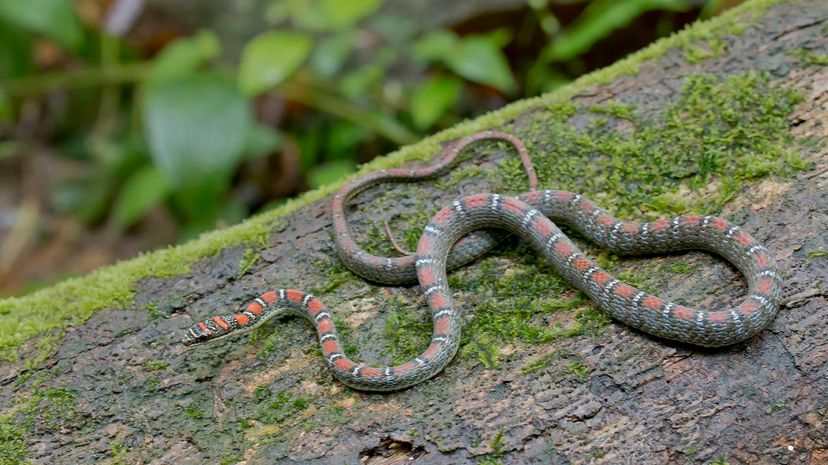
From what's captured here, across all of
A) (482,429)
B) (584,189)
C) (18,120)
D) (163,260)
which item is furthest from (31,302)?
(18,120)

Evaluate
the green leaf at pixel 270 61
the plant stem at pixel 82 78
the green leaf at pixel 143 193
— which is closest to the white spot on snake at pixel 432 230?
the green leaf at pixel 270 61

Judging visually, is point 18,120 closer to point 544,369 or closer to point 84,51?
point 84,51

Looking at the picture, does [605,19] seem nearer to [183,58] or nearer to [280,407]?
[183,58]

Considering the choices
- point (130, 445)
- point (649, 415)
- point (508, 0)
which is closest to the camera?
point (649, 415)

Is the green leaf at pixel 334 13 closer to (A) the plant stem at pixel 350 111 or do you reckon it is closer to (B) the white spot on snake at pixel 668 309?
(A) the plant stem at pixel 350 111

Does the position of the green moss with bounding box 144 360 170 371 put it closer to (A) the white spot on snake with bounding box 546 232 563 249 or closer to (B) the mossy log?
(B) the mossy log

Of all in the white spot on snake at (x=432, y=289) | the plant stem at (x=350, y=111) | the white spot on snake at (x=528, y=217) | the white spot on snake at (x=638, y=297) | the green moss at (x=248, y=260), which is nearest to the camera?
the white spot on snake at (x=638, y=297)

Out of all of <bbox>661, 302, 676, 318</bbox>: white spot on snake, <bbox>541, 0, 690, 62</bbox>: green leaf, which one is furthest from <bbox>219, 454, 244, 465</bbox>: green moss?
<bbox>541, 0, 690, 62</bbox>: green leaf
